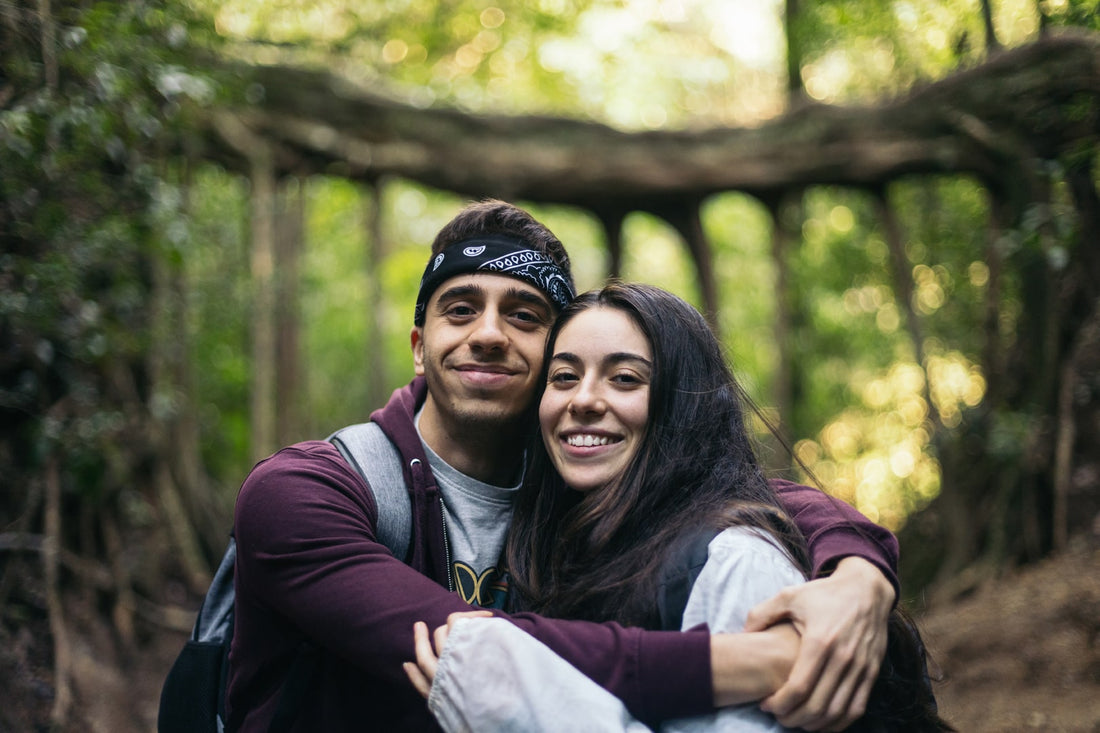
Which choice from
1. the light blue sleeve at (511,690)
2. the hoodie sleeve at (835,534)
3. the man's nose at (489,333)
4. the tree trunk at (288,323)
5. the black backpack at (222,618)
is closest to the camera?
the light blue sleeve at (511,690)

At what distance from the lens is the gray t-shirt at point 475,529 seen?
2.38 meters

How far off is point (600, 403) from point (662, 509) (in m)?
0.29

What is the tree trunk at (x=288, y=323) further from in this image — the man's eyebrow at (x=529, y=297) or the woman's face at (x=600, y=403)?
the woman's face at (x=600, y=403)

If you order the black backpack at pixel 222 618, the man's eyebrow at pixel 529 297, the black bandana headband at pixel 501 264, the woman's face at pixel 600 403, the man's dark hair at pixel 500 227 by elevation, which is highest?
the man's dark hair at pixel 500 227

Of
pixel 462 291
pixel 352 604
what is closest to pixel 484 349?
pixel 462 291

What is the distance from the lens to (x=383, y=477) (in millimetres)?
2336

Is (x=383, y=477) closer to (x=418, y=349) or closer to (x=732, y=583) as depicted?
(x=418, y=349)

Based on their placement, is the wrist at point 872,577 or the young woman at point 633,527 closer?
the young woman at point 633,527

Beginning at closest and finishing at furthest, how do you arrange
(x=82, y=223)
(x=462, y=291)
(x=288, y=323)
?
1. (x=462, y=291)
2. (x=82, y=223)
3. (x=288, y=323)

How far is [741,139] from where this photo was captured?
22.1 ft

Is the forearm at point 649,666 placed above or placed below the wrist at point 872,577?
below

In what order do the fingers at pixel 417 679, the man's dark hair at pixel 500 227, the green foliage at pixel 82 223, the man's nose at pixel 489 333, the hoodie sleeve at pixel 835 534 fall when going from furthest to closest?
the green foliage at pixel 82 223 < the man's dark hair at pixel 500 227 < the man's nose at pixel 489 333 < the hoodie sleeve at pixel 835 534 < the fingers at pixel 417 679

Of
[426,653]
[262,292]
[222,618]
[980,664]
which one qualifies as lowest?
[980,664]

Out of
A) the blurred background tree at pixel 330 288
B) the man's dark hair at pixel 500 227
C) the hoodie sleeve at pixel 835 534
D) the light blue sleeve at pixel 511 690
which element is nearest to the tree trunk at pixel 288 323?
the blurred background tree at pixel 330 288
